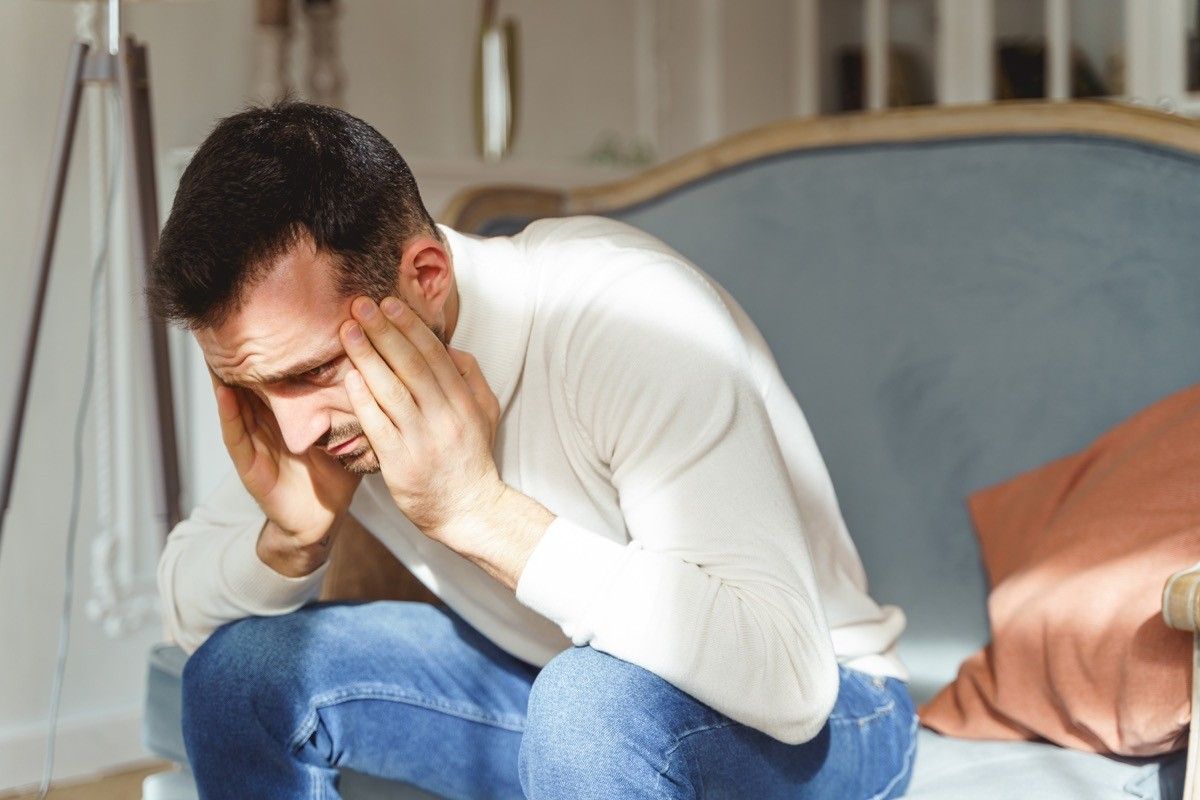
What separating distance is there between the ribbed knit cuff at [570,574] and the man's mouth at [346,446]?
205 millimetres

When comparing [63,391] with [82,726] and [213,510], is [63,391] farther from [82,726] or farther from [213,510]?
[213,510]

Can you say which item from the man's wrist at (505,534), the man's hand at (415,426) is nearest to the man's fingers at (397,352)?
the man's hand at (415,426)

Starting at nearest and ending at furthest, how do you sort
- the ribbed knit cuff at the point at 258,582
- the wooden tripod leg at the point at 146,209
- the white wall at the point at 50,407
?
the ribbed knit cuff at the point at 258,582 < the wooden tripod leg at the point at 146,209 < the white wall at the point at 50,407

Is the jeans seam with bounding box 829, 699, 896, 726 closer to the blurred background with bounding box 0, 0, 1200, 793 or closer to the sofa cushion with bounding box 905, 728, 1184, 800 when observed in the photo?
the sofa cushion with bounding box 905, 728, 1184, 800

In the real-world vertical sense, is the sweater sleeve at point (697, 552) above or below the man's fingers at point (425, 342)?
below

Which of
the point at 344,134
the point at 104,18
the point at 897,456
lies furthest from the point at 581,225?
the point at 104,18

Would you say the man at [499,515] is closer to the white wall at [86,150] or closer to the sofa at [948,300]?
the sofa at [948,300]

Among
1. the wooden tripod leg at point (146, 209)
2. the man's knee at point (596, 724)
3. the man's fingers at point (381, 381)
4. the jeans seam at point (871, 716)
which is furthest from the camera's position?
the wooden tripod leg at point (146, 209)

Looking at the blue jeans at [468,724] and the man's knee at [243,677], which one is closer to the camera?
the blue jeans at [468,724]

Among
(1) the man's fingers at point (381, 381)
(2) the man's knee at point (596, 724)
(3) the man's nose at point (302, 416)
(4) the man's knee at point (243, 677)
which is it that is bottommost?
(4) the man's knee at point (243, 677)

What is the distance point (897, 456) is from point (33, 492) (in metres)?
1.56

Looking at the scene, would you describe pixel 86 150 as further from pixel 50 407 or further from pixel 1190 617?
pixel 1190 617

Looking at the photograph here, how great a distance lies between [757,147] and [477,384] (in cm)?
89

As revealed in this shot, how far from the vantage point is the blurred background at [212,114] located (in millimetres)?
2512
